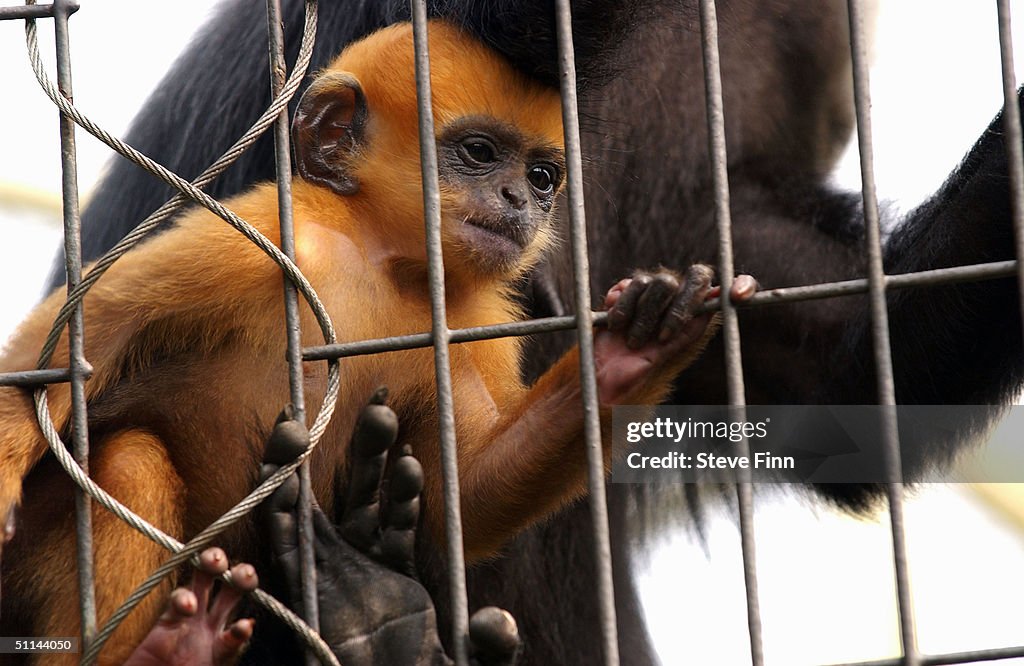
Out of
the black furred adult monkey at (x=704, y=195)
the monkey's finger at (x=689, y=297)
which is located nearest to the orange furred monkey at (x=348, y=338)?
the monkey's finger at (x=689, y=297)

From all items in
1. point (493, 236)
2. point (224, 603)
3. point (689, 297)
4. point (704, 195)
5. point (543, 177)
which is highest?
point (704, 195)

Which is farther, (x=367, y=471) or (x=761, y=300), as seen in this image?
(x=367, y=471)

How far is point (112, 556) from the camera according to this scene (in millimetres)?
2016

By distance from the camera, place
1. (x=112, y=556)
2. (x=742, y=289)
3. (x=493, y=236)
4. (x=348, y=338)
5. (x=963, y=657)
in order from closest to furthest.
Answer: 1. (x=963, y=657)
2. (x=742, y=289)
3. (x=112, y=556)
4. (x=348, y=338)
5. (x=493, y=236)

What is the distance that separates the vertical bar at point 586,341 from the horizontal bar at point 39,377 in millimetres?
692

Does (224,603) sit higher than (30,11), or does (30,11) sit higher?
(30,11)

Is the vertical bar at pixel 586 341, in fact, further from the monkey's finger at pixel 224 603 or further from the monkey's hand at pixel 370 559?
the monkey's finger at pixel 224 603

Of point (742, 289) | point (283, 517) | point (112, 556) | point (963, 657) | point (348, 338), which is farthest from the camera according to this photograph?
point (348, 338)

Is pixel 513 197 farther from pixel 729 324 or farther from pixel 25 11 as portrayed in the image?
pixel 25 11

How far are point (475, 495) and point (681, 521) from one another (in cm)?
142
